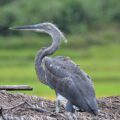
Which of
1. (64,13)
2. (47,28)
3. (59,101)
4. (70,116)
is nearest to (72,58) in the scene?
(64,13)

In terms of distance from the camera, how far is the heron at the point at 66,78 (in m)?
8.30

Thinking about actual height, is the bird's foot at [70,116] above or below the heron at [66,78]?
below

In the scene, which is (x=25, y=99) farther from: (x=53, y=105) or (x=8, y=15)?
(x=8, y=15)

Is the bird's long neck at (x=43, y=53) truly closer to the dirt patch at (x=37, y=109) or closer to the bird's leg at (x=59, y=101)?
the dirt patch at (x=37, y=109)

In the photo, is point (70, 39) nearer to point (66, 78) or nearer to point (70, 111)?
point (66, 78)

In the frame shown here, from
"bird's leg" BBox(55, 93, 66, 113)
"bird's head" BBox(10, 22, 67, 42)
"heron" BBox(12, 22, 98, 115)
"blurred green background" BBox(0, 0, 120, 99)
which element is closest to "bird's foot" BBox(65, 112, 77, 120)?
"heron" BBox(12, 22, 98, 115)

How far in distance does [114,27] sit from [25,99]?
1275 inches

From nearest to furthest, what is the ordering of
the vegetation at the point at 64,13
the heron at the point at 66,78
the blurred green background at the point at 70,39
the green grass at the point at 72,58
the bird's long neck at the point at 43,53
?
the heron at the point at 66,78 < the bird's long neck at the point at 43,53 < the green grass at the point at 72,58 < the blurred green background at the point at 70,39 < the vegetation at the point at 64,13

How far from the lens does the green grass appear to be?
23.4 m

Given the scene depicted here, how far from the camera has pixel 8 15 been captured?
41.1 m

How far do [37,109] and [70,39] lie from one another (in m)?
29.1

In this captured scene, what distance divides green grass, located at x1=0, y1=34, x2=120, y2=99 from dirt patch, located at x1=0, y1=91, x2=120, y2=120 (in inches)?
410

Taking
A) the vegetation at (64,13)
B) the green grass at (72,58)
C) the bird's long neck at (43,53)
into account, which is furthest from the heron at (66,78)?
the vegetation at (64,13)

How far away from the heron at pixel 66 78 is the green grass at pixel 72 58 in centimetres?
1044
